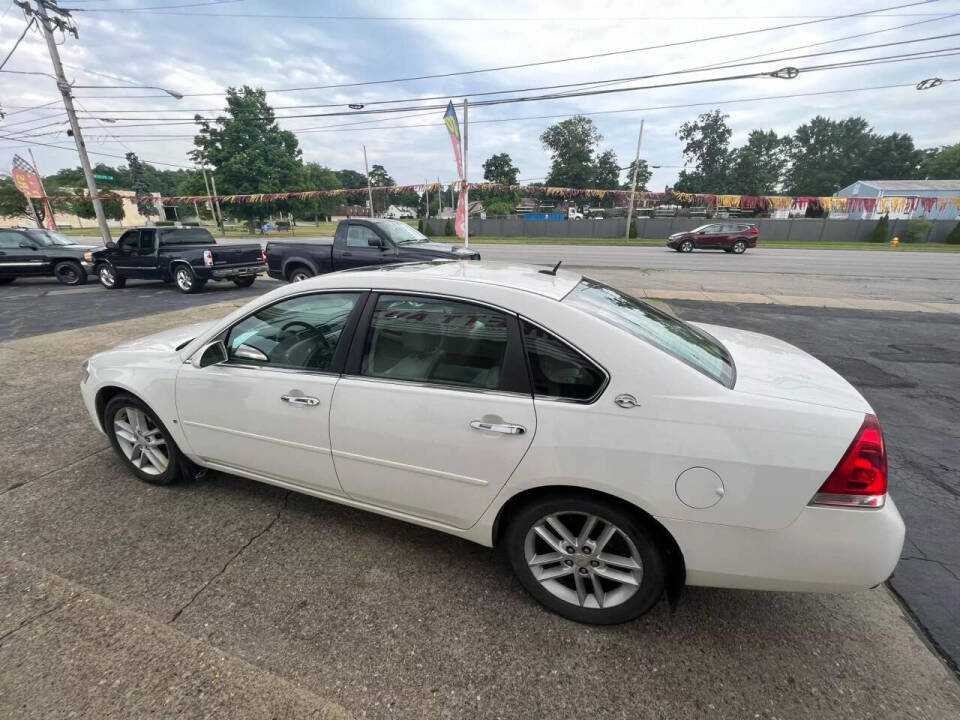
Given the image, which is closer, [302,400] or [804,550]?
[804,550]

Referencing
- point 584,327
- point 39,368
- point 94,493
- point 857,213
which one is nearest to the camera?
point 584,327

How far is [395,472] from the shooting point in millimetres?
2152

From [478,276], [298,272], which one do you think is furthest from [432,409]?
[298,272]

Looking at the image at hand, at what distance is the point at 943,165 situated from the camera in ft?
218

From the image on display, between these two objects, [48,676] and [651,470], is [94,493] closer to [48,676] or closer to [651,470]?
[48,676]

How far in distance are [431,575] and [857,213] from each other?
66.2 m

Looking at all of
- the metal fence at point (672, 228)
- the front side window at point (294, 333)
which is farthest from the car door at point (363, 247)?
the metal fence at point (672, 228)

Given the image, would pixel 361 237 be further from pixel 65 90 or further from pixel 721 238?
pixel 721 238

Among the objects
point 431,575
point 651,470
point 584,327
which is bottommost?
point 431,575

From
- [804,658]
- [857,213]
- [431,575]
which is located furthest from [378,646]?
[857,213]

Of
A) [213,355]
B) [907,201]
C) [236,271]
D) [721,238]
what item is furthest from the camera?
[907,201]

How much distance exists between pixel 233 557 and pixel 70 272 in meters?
15.7

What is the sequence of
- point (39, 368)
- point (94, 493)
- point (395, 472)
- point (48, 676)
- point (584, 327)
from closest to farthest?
point (48, 676) < point (584, 327) < point (395, 472) < point (94, 493) < point (39, 368)

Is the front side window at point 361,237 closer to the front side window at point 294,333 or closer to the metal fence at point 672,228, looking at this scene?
the front side window at point 294,333
